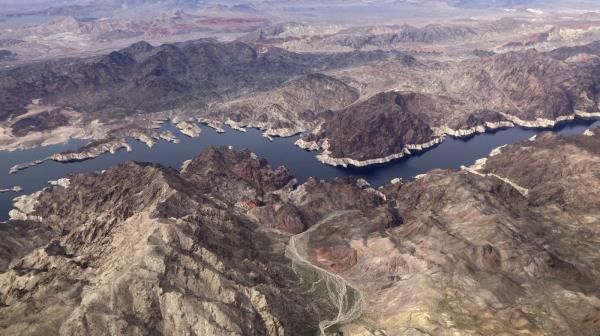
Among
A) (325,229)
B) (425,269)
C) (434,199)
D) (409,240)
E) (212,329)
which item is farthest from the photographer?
(434,199)

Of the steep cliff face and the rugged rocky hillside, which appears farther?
the rugged rocky hillside

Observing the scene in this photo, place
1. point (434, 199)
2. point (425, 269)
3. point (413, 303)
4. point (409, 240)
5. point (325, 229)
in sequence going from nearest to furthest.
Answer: point (413, 303)
point (425, 269)
point (409, 240)
point (325, 229)
point (434, 199)

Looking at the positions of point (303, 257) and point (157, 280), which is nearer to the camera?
point (157, 280)

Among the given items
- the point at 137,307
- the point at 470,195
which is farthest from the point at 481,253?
the point at 137,307

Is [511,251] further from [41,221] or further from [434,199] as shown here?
[41,221]

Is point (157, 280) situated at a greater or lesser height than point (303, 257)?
greater

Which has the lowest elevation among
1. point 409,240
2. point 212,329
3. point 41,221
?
point 41,221

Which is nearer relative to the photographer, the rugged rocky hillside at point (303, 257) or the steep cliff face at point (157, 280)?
the steep cliff face at point (157, 280)

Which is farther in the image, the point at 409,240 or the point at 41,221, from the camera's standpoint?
the point at 41,221
